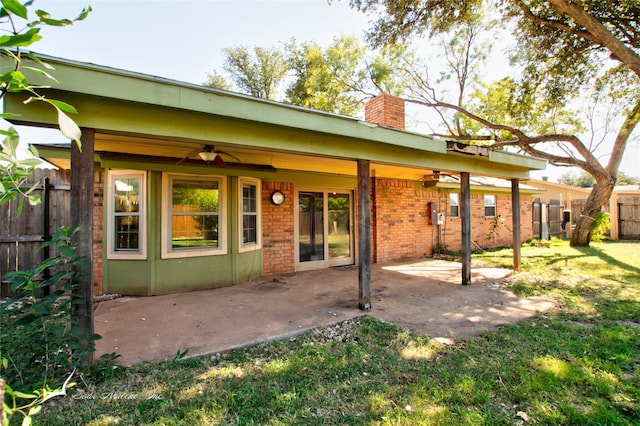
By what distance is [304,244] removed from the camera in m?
7.97

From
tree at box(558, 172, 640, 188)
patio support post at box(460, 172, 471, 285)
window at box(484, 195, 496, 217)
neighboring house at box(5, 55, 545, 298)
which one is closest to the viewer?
neighboring house at box(5, 55, 545, 298)

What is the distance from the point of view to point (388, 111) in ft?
23.9

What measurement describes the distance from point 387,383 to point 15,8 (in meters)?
3.25

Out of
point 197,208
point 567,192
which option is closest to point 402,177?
point 197,208

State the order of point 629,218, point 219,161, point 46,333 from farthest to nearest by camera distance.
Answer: point 629,218 → point 219,161 → point 46,333

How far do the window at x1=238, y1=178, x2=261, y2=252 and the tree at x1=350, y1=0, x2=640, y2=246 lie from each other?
6161 millimetres

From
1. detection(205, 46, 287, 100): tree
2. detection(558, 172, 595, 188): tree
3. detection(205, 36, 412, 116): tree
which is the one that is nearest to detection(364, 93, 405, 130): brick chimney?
detection(205, 36, 412, 116): tree

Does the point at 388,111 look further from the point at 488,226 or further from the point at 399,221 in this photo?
the point at 488,226

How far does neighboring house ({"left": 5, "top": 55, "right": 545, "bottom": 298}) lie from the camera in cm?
310

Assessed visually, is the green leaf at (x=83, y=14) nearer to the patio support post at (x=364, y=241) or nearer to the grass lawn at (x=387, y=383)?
the grass lawn at (x=387, y=383)

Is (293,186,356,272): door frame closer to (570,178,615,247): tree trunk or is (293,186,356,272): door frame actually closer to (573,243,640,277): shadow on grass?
(573,243,640,277): shadow on grass

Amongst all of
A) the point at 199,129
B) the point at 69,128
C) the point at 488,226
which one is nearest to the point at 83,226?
the point at 199,129

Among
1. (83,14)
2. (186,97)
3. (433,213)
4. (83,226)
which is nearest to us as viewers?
(83,14)

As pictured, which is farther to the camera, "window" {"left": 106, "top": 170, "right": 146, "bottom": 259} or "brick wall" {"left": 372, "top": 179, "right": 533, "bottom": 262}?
"brick wall" {"left": 372, "top": 179, "right": 533, "bottom": 262}
